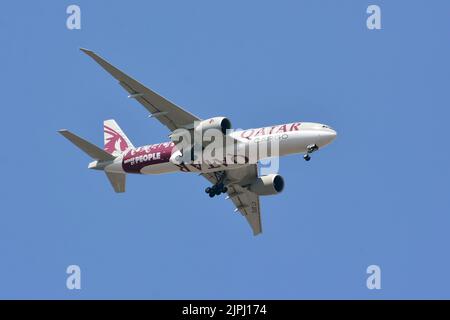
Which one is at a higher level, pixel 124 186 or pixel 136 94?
pixel 136 94

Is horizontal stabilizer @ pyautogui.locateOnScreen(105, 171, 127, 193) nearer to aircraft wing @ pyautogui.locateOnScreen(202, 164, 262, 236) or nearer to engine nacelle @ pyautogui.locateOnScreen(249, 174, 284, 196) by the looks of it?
aircraft wing @ pyautogui.locateOnScreen(202, 164, 262, 236)

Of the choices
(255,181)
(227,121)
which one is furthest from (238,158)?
(255,181)

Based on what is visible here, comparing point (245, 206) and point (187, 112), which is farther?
point (245, 206)

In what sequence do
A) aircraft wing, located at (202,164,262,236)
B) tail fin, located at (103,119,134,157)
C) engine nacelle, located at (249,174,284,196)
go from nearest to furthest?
engine nacelle, located at (249,174,284,196) → aircraft wing, located at (202,164,262,236) → tail fin, located at (103,119,134,157)

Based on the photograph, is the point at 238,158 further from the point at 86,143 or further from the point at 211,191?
the point at 86,143

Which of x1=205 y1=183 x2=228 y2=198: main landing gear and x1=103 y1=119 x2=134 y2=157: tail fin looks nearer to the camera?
x1=205 y1=183 x2=228 y2=198: main landing gear

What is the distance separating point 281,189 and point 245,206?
4.24 metres

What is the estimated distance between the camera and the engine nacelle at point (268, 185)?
76.4 metres

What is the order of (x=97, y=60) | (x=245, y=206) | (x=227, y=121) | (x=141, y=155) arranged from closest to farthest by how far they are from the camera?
(x=97, y=60) < (x=227, y=121) < (x=141, y=155) < (x=245, y=206)

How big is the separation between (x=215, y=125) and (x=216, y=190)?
7.63 metres

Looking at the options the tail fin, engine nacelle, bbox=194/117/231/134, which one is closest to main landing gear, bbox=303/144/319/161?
engine nacelle, bbox=194/117/231/134

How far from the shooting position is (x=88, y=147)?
244 feet

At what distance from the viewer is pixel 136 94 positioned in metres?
68.3

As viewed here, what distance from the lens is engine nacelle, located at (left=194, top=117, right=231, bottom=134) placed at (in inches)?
2712
